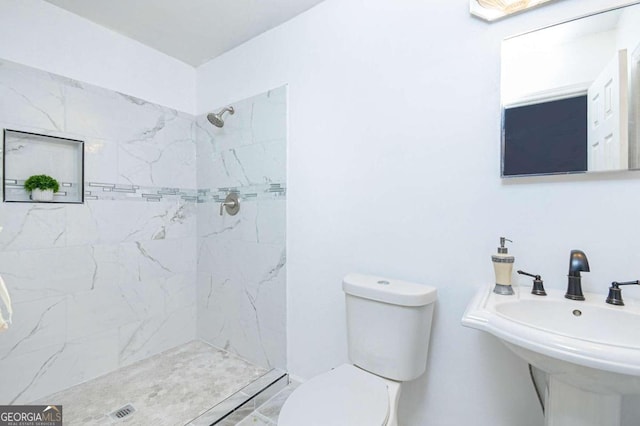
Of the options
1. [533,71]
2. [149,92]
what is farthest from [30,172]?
[533,71]

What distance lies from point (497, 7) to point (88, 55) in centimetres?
221

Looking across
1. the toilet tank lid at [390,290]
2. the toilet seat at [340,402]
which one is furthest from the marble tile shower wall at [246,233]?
the toilet seat at [340,402]

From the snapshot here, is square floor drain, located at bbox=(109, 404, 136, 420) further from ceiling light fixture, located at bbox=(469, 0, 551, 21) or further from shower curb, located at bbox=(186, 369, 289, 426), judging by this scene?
ceiling light fixture, located at bbox=(469, 0, 551, 21)

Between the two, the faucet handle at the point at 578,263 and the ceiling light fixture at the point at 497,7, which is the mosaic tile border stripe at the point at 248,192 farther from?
the faucet handle at the point at 578,263

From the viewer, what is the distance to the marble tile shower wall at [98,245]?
157cm

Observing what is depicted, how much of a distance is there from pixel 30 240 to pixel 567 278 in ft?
8.17

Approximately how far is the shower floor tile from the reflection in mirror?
186cm

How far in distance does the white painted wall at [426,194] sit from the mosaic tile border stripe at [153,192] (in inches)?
9.0

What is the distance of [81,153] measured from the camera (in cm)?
179

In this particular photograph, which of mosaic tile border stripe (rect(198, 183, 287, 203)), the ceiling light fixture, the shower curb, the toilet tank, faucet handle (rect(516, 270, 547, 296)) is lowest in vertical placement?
the shower curb

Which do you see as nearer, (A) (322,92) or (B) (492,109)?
(B) (492,109)

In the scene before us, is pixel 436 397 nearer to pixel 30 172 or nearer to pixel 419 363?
pixel 419 363

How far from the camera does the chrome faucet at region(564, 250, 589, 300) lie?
36.6 inches

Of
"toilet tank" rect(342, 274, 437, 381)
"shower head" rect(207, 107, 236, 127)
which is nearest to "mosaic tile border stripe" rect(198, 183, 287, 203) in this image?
"shower head" rect(207, 107, 236, 127)
